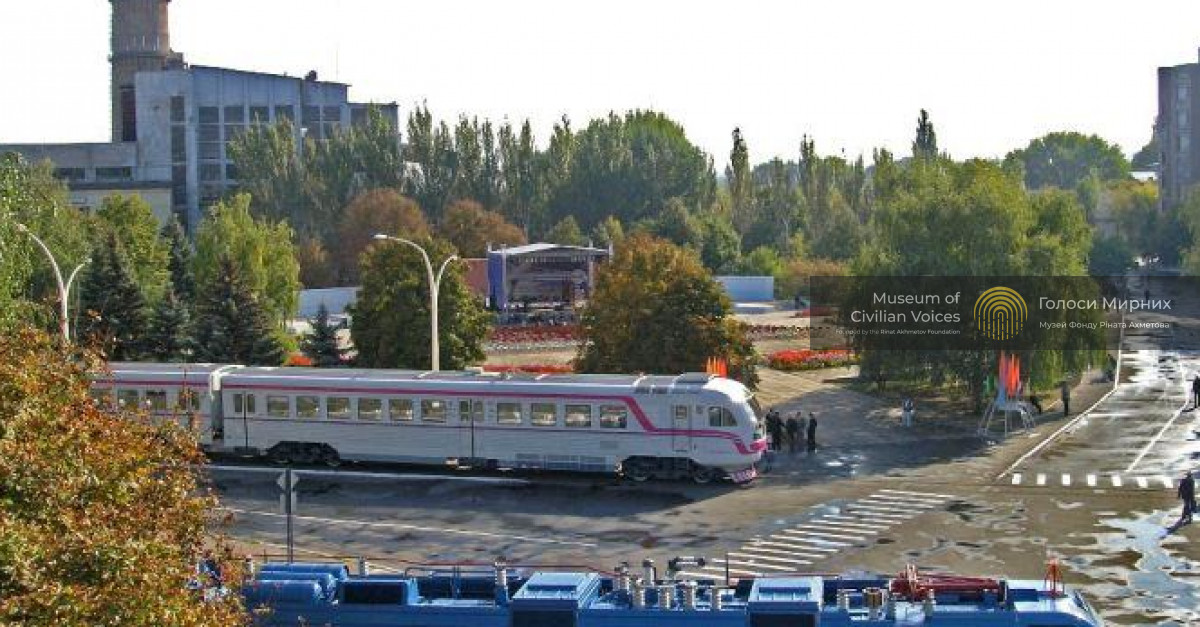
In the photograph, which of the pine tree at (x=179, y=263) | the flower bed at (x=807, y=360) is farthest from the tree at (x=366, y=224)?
the flower bed at (x=807, y=360)

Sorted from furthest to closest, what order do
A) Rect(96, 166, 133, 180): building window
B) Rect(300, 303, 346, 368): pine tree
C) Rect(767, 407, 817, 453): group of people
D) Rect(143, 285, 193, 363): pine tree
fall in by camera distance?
Rect(96, 166, 133, 180): building window → Rect(143, 285, 193, 363): pine tree → Rect(300, 303, 346, 368): pine tree → Rect(767, 407, 817, 453): group of people

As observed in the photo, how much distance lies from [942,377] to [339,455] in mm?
20555

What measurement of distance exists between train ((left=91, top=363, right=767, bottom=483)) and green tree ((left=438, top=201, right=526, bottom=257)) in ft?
182

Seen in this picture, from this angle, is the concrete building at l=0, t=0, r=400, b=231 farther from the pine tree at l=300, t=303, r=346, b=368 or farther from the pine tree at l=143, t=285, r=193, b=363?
the pine tree at l=300, t=303, r=346, b=368

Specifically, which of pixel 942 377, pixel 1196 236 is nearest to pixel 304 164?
pixel 1196 236

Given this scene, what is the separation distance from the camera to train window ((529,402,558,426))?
3812 cm

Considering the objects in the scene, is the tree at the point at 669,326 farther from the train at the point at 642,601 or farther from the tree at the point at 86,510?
the tree at the point at 86,510

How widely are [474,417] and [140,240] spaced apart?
126ft

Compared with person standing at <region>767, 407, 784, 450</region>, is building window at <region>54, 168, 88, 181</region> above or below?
above

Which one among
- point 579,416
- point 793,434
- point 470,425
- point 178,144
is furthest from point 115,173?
point 579,416

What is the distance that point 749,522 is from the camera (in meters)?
33.6

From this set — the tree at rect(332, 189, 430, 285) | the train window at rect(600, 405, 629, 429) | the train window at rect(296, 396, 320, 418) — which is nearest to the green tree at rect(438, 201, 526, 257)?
the tree at rect(332, 189, 430, 285)

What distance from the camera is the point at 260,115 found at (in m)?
118

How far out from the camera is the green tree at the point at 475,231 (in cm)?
9694
